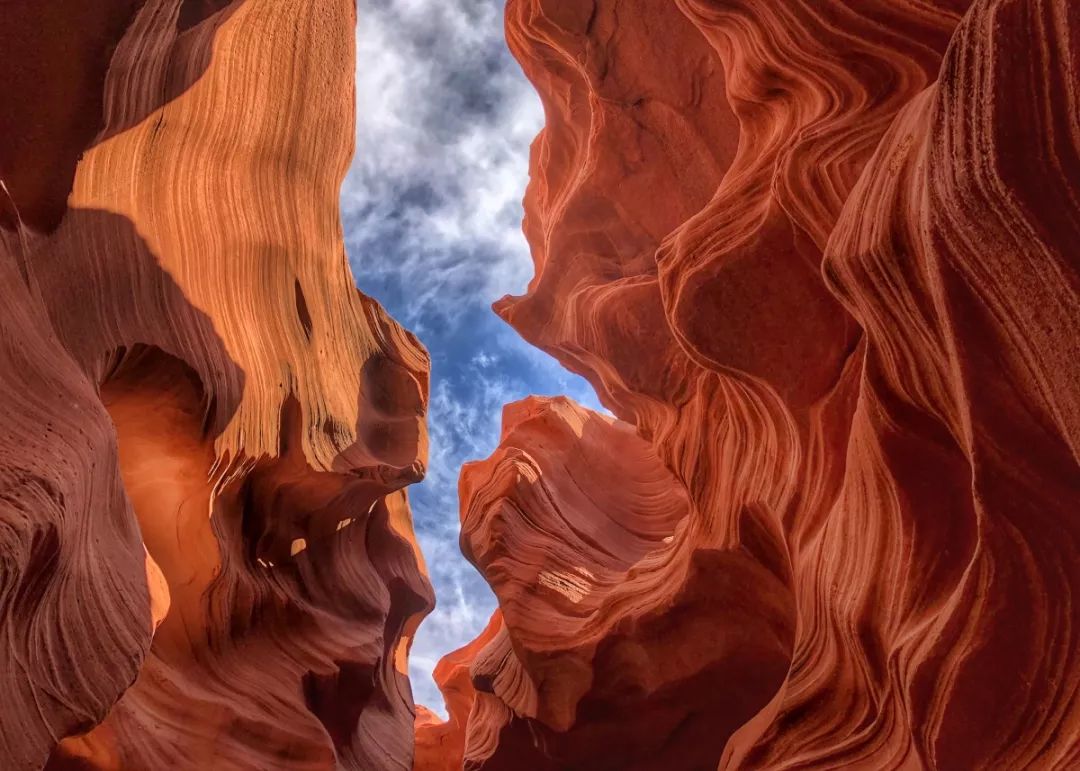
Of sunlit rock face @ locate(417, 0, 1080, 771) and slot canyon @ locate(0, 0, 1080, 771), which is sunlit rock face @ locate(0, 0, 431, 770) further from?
sunlit rock face @ locate(417, 0, 1080, 771)

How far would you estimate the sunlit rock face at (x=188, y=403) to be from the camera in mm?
3553

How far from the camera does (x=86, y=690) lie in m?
3.57

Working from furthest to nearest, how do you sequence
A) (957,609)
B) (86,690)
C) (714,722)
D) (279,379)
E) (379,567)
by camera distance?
(379,567) < (714,722) < (279,379) < (86,690) < (957,609)

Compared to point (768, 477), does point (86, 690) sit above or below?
below

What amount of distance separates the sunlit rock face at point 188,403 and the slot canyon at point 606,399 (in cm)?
3

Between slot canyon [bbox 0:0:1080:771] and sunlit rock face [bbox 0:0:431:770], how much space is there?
0.03 meters

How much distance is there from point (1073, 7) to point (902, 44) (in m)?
2.67

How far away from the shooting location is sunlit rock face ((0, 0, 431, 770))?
3.55 metres

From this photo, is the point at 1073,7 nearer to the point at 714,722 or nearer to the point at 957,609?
the point at 957,609

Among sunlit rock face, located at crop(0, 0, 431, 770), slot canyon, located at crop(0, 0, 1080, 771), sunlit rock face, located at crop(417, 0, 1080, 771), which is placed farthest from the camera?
sunlit rock face, located at crop(0, 0, 431, 770)

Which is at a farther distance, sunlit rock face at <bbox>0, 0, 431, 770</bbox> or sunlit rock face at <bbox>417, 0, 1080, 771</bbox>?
sunlit rock face at <bbox>0, 0, 431, 770</bbox>

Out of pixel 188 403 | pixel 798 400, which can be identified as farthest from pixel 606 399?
pixel 188 403

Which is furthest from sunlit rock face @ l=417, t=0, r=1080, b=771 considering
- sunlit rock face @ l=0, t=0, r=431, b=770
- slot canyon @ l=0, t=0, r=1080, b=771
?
sunlit rock face @ l=0, t=0, r=431, b=770

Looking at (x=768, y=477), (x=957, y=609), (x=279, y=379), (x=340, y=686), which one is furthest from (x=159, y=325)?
(x=957, y=609)
